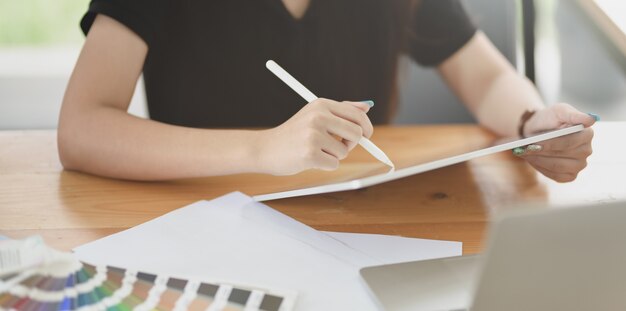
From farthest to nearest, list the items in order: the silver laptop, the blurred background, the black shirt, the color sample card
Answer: the blurred background < the black shirt < the color sample card < the silver laptop

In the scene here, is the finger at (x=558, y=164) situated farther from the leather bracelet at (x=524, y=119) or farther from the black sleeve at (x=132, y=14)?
the black sleeve at (x=132, y=14)

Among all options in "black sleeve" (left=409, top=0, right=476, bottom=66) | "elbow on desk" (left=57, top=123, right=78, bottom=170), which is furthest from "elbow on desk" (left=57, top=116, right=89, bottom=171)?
"black sleeve" (left=409, top=0, right=476, bottom=66)

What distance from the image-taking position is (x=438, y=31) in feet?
4.46

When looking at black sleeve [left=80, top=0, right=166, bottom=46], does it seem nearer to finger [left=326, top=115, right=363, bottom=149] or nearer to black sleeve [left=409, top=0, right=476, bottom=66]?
finger [left=326, top=115, right=363, bottom=149]

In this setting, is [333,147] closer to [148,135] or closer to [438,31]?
[148,135]

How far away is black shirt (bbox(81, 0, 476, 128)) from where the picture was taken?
1.27 m

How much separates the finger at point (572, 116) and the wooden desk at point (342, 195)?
95 mm

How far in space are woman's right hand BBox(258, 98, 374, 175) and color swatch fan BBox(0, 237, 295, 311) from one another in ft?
0.68

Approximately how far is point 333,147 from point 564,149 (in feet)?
1.11

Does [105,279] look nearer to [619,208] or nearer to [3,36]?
[619,208]

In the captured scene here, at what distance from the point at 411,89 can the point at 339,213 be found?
911 millimetres

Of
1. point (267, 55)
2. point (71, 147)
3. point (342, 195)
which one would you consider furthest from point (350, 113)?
point (267, 55)

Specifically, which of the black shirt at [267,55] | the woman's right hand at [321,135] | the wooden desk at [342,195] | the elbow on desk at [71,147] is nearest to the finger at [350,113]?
the woman's right hand at [321,135]

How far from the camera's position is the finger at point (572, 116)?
2.83ft
